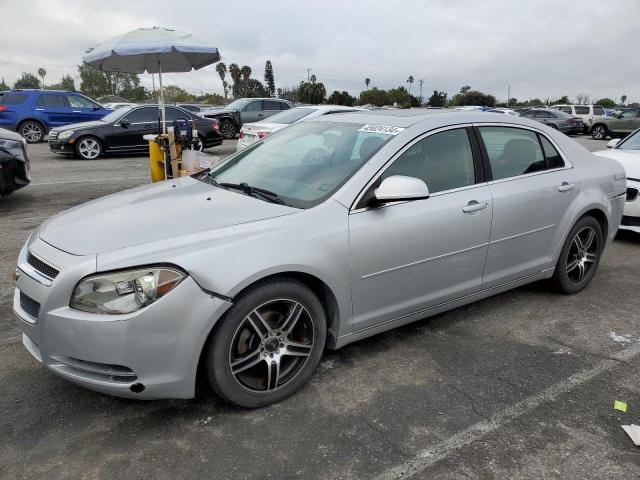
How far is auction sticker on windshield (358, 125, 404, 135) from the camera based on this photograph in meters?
3.41

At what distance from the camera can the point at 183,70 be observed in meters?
9.73

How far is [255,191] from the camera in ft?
10.7

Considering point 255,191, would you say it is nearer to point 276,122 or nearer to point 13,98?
point 276,122

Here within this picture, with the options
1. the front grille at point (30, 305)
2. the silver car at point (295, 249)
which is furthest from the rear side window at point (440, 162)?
the front grille at point (30, 305)

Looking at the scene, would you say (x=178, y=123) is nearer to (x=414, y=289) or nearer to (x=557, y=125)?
(x=414, y=289)

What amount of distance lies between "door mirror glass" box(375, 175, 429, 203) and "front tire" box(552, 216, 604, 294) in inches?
75.2

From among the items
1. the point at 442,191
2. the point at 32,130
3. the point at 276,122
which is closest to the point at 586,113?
the point at 276,122

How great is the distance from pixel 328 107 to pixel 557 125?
19595 mm

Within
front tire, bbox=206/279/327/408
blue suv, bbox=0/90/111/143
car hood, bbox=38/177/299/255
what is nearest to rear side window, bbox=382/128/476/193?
car hood, bbox=38/177/299/255

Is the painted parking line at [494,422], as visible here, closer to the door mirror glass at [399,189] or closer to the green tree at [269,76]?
the door mirror glass at [399,189]

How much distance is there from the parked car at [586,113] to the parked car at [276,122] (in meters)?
21.8

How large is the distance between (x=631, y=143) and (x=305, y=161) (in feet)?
18.5

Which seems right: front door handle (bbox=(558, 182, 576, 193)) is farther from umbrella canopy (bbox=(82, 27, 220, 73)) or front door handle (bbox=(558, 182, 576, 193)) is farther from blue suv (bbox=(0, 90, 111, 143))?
blue suv (bbox=(0, 90, 111, 143))

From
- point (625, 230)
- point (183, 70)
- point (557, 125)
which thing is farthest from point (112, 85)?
point (625, 230)
